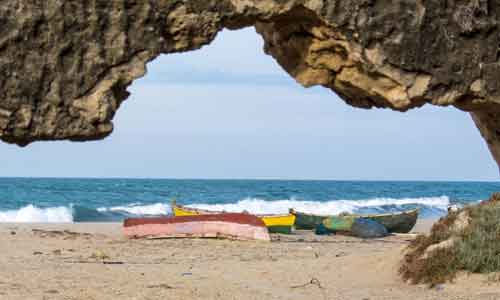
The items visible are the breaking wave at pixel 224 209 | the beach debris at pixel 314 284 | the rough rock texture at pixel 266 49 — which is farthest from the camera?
the breaking wave at pixel 224 209

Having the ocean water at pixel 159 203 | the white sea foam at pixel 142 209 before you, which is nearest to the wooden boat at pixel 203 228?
the ocean water at pixel 159 203

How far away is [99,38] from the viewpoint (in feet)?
19.5

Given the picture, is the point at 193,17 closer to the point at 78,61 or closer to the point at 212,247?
the point at 78,61

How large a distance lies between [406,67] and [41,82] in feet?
9.16

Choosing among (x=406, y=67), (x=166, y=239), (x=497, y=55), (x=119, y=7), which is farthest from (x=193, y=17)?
(x=166, y=239)

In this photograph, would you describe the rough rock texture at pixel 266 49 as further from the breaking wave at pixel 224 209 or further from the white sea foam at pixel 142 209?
the white sea foam at pixel 142 209

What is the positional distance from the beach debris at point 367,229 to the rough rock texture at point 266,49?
60.5ft

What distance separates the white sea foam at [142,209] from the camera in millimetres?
45388

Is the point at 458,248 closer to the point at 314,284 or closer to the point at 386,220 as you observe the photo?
the point at 314,284

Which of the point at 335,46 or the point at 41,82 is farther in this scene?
the point at 335,46

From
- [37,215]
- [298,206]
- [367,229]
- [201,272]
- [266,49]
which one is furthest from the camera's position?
[298,206]

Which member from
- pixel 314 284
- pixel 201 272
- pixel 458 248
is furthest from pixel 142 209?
pixel 458 248

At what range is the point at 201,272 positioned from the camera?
14.9 m

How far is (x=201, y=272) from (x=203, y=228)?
7.42 metres
